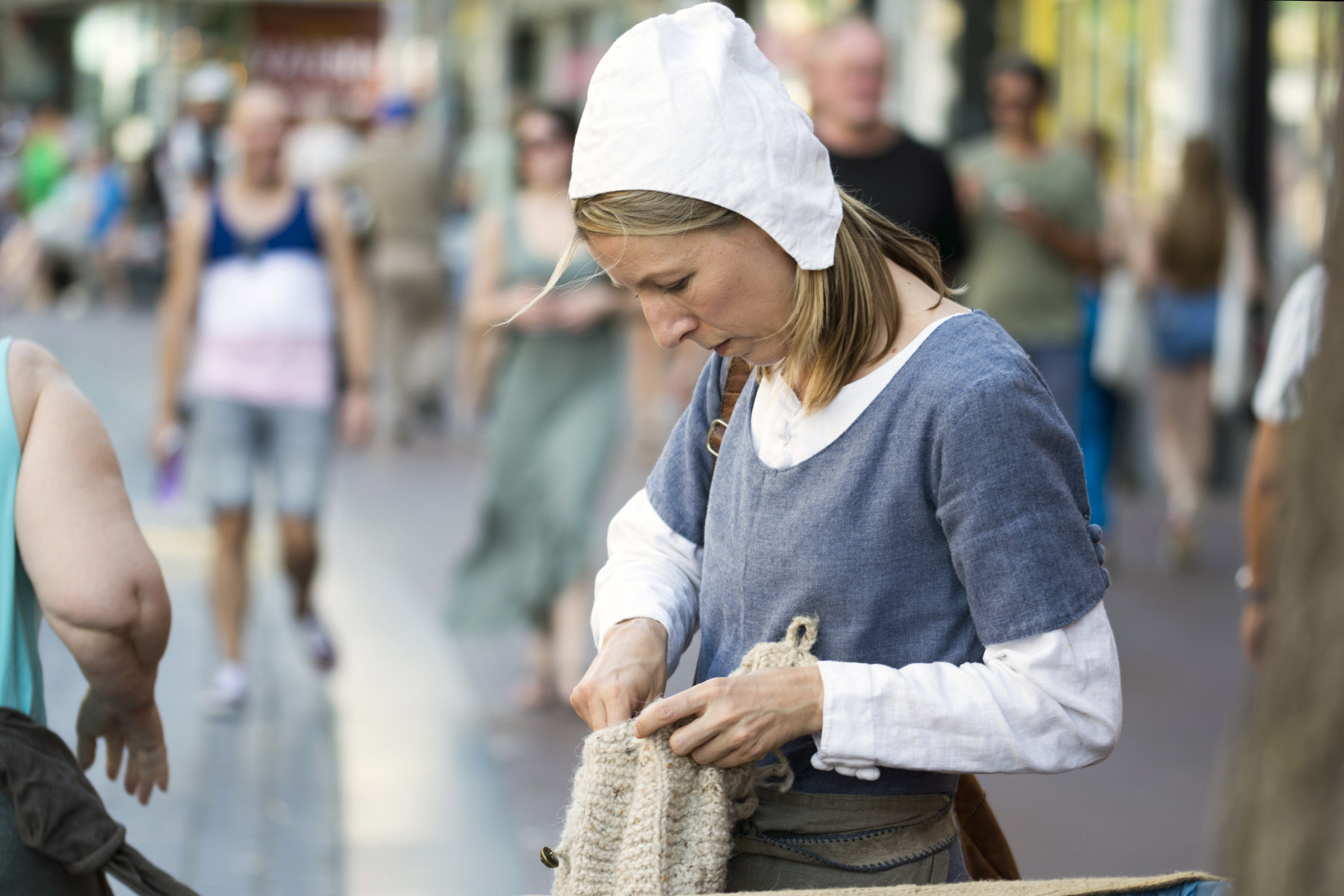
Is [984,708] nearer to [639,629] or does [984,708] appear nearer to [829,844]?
[829,844]

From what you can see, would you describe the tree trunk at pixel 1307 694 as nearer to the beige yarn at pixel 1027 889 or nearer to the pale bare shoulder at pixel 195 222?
the beige yarn at pixel 1027 889

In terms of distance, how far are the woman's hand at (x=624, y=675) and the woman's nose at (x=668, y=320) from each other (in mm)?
368

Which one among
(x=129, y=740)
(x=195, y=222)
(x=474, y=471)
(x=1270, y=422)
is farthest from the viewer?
(x=474, y=471)

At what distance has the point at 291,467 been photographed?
6305 mm

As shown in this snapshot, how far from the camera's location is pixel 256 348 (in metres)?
Answer: 6.24

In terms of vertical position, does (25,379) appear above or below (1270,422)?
above

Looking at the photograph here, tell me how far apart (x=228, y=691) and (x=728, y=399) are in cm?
422

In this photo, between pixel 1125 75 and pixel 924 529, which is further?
pixel 1125 75

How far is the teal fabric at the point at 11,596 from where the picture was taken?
220 cm

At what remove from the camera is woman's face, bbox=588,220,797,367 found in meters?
1.88

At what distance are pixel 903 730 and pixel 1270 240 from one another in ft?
33.3

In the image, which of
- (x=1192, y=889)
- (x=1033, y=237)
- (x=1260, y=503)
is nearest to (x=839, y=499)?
(x=1192, y=889)

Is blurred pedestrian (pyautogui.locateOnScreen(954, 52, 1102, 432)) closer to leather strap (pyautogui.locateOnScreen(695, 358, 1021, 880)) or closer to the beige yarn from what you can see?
leather strap (pyautogui.locateOnScreen(695, 358, 1021, 880))

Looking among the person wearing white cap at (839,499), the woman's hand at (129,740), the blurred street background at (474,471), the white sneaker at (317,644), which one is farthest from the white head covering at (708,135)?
the white sneaker at (317,644)
